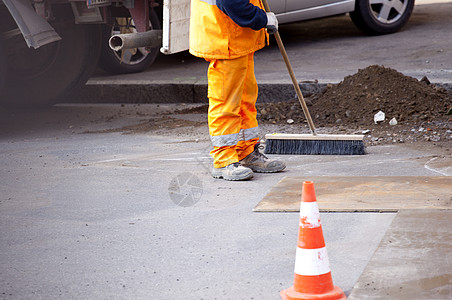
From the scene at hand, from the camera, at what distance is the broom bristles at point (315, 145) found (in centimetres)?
548

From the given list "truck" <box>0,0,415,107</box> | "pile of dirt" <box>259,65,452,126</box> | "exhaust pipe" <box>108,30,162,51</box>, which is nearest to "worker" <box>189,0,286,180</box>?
"truck" <box>0,0,415,107</box>

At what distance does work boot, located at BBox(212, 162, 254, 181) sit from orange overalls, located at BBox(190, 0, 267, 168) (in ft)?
0.12

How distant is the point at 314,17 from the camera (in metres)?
9.22

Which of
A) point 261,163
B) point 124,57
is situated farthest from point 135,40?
point 124,57

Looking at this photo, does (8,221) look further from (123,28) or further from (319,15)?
(319,15)

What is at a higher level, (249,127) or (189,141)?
(249,127)

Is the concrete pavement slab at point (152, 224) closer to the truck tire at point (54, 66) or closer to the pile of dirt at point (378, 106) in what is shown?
the pile of dirt at point (378, 106)

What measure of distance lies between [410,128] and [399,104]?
0.41m

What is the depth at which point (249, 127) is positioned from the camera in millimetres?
5199

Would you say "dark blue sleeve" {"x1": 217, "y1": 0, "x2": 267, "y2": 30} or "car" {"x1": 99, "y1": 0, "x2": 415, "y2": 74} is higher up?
"dark blue sleeve" {"x1": 217, "y1": 0, "x2": 267, "y2": 30}

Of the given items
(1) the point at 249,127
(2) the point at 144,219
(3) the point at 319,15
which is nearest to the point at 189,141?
(1) the point at 249,127

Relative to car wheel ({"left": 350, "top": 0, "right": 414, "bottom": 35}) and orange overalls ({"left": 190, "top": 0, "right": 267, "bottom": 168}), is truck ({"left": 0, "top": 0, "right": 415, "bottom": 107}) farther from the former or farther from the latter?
orange overalls ({"left": 190, "top": 0, "right": 267, "bottom": 168})

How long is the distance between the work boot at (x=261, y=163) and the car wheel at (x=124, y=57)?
10.1 ft

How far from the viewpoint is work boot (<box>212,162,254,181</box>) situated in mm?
A: 4938
